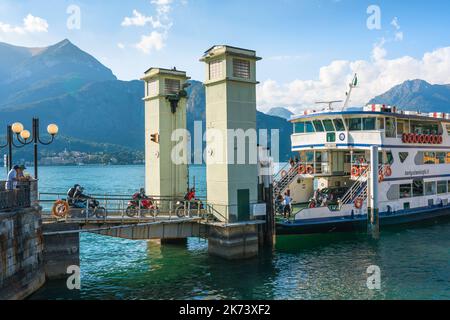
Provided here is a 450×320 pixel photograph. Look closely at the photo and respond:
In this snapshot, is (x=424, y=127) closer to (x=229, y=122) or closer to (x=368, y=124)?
(x=368, y=124)

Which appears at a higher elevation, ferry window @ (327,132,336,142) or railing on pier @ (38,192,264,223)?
ferry window @ (327,132,336,142)

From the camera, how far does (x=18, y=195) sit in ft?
50.6

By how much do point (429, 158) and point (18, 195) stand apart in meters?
30.1

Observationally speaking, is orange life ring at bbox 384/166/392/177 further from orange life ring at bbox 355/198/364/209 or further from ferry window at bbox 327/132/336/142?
ferry window at bbox 327/132/336/142

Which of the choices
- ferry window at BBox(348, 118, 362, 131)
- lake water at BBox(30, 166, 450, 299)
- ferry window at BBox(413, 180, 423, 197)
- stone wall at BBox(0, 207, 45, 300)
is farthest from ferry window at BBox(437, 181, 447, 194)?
stone wall at BBox(0, 207, 45, 300)

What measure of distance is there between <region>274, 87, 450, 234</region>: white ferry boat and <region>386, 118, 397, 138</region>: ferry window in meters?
0.07

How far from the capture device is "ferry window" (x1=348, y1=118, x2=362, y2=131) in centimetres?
2969

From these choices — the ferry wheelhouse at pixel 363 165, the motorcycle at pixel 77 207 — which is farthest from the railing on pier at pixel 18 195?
the ferry wheelhouse at pixel 363 165

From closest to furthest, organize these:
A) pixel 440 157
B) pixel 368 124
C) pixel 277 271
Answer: pixel 277 271, pixel 368 124, pixel 440 157

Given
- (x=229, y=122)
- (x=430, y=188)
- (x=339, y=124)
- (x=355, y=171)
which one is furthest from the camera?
(x=430, y=188)

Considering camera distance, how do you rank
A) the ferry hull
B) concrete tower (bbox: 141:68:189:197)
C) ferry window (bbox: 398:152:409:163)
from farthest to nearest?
1. ferry window (bbox: 398:152:409:163)
2. concrete tower (bbox: 141:68:189:197)
3. the ferry hull

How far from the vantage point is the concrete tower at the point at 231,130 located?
21.2m

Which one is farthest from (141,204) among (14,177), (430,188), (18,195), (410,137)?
(430,188)
